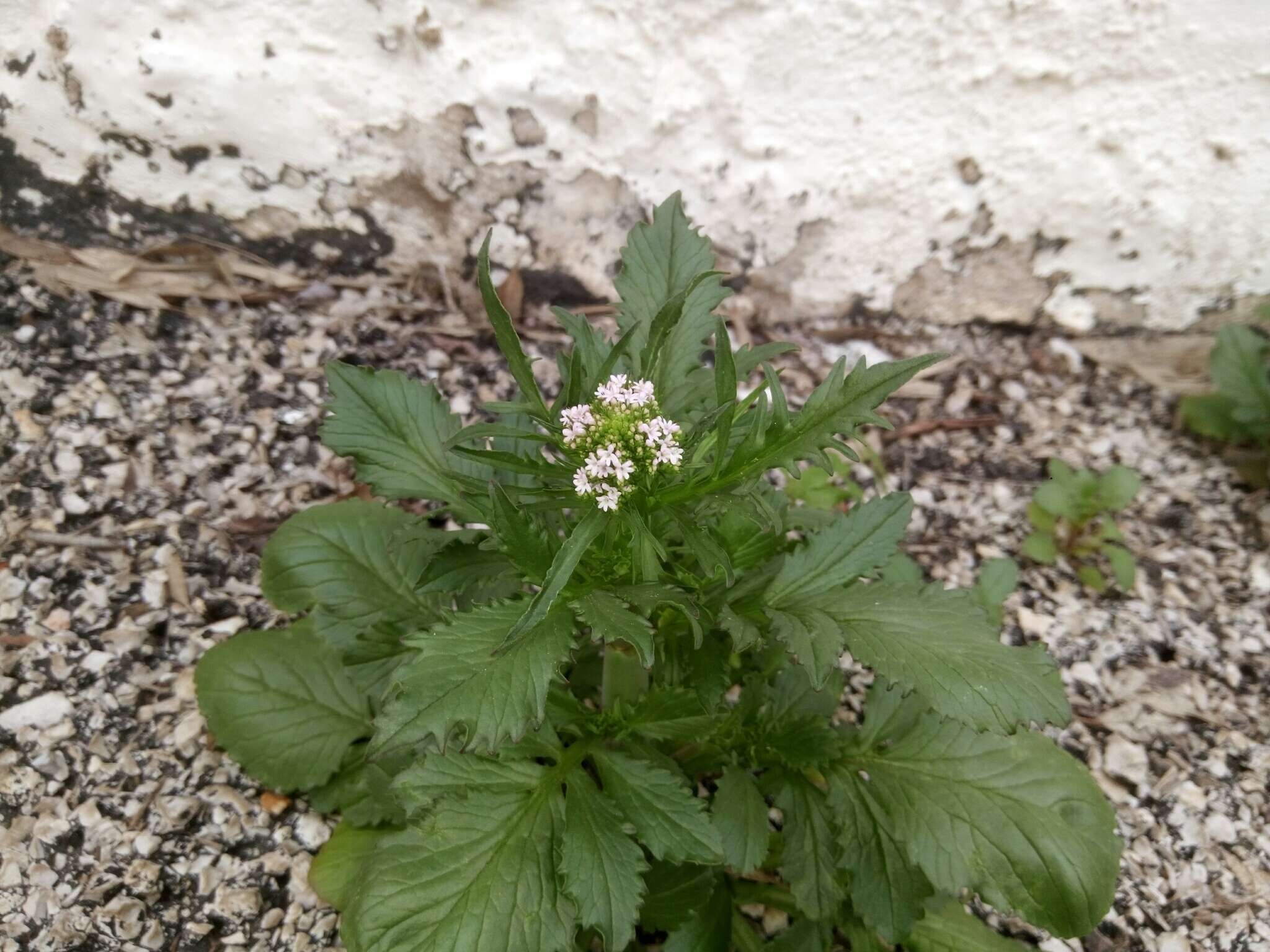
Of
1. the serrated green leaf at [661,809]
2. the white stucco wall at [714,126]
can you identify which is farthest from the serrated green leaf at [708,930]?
the white stucco wall at [714,126]

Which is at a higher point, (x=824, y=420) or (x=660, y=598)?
(x=824, y=420)

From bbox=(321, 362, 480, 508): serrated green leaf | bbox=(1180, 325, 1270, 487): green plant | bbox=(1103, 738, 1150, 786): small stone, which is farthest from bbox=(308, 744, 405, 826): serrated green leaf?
bbox=(1180, 325, 1270, 487): green plant

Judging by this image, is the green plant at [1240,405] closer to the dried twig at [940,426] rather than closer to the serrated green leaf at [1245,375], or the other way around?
the serrated green leaf at [1245,375]

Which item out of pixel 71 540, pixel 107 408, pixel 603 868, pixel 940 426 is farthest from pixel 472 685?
pixel 940 426

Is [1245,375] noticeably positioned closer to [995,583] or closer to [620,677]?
[995,583]

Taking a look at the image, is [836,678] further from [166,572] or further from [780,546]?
[166,572]

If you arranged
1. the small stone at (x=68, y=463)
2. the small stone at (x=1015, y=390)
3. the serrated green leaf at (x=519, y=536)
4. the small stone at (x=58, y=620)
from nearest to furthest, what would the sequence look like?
the serrated green leaf at (x=519, y=536) < the small stone at (x=58, y=620) < the small stone at (x=68, y=463) < the small stone at (x=1015, y=390)
